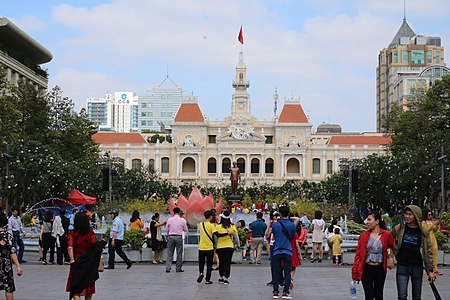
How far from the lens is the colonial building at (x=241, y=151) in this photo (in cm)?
9669

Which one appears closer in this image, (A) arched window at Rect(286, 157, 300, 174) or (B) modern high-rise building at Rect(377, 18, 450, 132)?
(B) modern high-rise building at Rect(377, 18, 450, 132)

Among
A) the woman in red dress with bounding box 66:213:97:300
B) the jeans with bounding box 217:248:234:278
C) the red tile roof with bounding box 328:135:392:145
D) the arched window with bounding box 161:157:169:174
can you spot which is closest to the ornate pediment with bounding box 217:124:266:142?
the arched window with bounding box 161:157:169:174

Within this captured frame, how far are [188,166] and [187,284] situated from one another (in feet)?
282

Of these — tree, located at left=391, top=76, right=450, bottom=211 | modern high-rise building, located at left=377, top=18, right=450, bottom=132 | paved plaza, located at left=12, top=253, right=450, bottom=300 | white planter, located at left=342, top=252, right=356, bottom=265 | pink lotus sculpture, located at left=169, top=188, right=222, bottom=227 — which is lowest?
paved plaza, located at left=12, top=253, right=450, bottom=300

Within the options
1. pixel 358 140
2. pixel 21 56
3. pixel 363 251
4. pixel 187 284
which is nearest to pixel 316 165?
pixel 358 140

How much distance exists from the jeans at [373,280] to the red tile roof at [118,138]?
89944 millimetres

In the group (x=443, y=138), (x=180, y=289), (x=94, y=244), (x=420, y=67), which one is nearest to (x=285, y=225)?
(x=180, y=289)

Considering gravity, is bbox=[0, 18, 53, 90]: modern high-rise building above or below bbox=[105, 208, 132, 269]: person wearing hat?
above

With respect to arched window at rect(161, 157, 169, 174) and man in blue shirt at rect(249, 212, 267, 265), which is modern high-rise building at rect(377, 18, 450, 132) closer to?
arched window at rect(161, 157, 169, 174)

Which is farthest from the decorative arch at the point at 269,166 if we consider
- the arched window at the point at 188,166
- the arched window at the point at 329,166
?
the arched window at the point at 188,166

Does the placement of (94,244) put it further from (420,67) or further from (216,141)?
(420,67)

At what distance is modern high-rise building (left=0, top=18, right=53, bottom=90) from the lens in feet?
173

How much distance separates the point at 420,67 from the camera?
107 m

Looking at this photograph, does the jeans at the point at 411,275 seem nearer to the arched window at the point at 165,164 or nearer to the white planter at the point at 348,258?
the white planter at the point at 348,258
